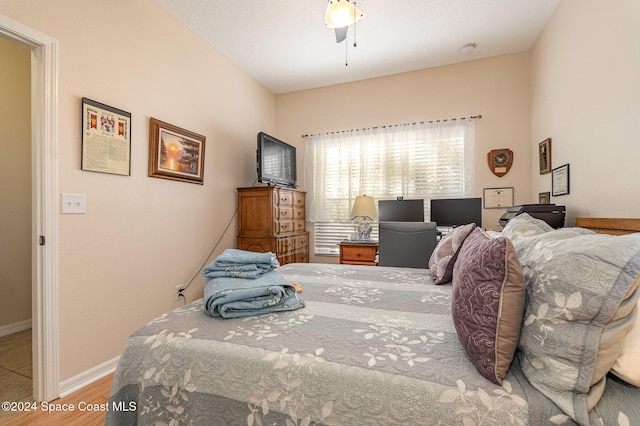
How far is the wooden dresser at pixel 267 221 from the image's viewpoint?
324 cm

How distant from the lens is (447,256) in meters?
1.68

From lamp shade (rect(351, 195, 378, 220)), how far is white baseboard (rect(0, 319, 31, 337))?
11.5 ft

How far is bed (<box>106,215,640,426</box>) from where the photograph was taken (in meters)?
0.67

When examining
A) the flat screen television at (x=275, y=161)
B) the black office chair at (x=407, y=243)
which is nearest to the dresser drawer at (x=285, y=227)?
the flat screen television at (x=275, y=161)

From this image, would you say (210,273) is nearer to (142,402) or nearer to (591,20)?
(142,402)

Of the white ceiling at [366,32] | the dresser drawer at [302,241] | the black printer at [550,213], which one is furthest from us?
the dresser drawer at [302,241]

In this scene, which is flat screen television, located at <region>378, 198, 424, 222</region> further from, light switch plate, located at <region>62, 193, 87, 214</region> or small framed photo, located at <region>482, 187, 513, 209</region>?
light switch plate, located at <region>62, 193, 87, 214</region>

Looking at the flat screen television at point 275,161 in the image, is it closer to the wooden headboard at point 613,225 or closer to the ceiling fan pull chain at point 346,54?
the ceiling fan pull chain at point 346,54

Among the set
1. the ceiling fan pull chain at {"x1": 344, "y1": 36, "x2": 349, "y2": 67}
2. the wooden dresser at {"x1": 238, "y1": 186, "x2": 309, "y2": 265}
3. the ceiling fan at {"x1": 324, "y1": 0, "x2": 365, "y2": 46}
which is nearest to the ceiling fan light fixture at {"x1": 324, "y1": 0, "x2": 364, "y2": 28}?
the ceiling fan at {"x1": 324, "y1": 0, "x2": 365, "y2": 46}

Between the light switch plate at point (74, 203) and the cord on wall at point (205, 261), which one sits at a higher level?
the light switch plate at point (74, 203)

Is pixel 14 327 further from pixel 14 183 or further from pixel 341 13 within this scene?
pixel 341 13

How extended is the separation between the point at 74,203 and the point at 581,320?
8.20 ft

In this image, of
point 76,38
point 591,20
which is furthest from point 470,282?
point 76,38

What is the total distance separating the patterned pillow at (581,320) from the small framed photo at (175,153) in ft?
8.61
